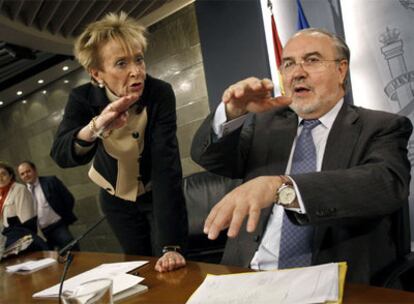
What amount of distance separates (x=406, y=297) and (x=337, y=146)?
64 centimetres

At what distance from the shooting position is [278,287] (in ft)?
3.09

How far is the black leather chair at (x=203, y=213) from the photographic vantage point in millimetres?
2742

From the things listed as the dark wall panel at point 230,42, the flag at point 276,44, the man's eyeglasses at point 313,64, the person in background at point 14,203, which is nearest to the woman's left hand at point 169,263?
the man's eyeglasses at point 313,64

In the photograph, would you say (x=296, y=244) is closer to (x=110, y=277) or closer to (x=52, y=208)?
(x=110, y=277)

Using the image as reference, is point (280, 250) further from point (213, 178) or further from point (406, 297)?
point (213, 178)

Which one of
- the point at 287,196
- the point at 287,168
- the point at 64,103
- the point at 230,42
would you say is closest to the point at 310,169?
the point at 287,168

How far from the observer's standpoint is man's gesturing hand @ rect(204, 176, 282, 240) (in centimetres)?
90

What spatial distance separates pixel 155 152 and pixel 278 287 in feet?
3.11

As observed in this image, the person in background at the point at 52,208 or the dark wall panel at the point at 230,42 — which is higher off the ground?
the dark wall panel at the point at 230,42

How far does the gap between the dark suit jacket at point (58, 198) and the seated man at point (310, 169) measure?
11.7 ft

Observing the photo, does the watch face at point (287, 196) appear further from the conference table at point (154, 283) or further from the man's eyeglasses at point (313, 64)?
the man's eyeglasses at point (313, 64)

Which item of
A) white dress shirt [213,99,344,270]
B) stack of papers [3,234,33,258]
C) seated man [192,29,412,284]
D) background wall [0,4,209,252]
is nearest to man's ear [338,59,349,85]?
seated man [192,29,412,284]

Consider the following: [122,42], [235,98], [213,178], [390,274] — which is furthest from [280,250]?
[213,178]

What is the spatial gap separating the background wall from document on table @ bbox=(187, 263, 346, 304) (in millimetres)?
4254
